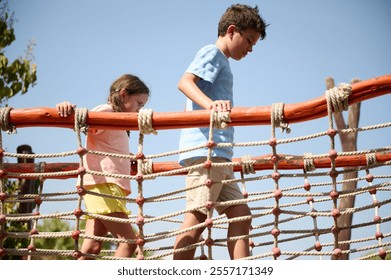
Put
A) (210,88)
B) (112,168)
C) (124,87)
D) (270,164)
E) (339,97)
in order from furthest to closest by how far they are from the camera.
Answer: (270,164) → (124,87) → (112,168) → (210,88) → (339,97)

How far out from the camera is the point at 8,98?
161 inches

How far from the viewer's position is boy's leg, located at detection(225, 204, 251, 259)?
168 cm

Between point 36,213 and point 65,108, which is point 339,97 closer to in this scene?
point 65,108

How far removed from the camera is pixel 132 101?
2.14 meters

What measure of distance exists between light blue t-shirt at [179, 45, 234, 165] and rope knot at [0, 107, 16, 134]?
1.77 ft

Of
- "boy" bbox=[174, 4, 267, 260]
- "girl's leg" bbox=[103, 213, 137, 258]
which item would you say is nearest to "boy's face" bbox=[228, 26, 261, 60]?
"boy" bbox=[174, 4, 267, 260]

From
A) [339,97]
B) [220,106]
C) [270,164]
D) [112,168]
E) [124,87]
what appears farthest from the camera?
[270,164]

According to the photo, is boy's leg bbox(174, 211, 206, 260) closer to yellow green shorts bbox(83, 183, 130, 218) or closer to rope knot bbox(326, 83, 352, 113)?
yellow green shorts bbox(83, 183, 130, 218)

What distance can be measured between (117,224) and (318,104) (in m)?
0.80

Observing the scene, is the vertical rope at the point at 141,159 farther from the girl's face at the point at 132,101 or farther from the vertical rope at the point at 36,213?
the girl's face at the point at 132,101

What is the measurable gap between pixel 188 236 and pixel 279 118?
0.46 metres

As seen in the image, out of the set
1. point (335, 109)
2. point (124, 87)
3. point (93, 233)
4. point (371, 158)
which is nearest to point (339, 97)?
point (335, 109)

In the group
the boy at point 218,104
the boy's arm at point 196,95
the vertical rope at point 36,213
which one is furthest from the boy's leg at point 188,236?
the vertical rope at point 36,213
